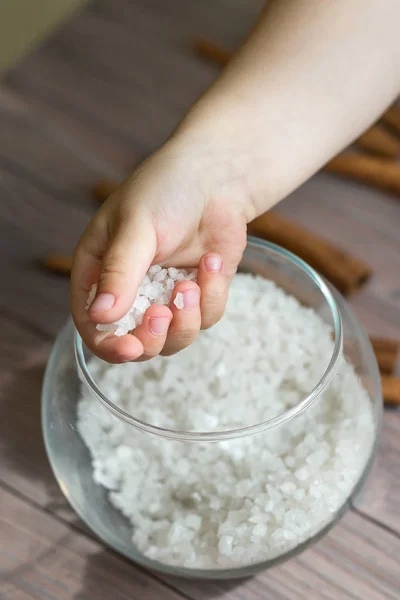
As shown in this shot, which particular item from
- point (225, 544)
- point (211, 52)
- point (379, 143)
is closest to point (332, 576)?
point (225, 544)

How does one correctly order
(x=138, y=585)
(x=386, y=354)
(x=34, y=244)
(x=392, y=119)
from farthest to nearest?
(x=392, y=119), (x=34, y=244), (x=386, y=354), (x=138, y=585)

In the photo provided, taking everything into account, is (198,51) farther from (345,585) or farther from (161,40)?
(345,585)

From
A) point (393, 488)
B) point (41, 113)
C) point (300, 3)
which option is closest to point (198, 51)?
point (41, 113)

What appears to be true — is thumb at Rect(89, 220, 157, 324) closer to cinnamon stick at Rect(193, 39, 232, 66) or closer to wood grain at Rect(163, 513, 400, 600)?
wood grain at Rect(163, 513, 400, 600)

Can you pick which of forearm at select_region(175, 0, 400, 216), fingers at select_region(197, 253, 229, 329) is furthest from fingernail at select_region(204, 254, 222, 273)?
forearm at select_region(175, 0, 400, 216)

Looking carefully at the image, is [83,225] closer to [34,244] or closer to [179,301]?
[34,244]

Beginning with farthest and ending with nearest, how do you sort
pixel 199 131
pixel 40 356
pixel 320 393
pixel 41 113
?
pixel 41 113 < pixel 40 356 < pixel 199 131 < pixel 320 393
